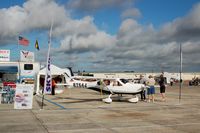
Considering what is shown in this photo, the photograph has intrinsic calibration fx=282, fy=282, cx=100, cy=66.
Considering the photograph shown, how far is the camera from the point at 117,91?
19.5 m

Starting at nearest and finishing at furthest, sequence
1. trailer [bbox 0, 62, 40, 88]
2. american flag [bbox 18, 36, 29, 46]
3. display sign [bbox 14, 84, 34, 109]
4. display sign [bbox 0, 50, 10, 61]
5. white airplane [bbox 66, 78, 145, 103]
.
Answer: display sign [bbox 14, 84, 34, 109]
white airplane [bbox 66, 78, 145, 103]
american flag [bbox 18, 36, 29, 46]
trailer [bbox 0, 62, 40, 88]
display sign [bbox 0, 50, 10, 61]

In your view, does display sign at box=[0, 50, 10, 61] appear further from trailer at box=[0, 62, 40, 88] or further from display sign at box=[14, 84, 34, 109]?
display sign at box=[14, 84, 34, 109]

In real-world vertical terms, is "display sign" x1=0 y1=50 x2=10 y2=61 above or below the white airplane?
above

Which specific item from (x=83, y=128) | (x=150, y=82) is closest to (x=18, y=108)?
(x=83, y=128)

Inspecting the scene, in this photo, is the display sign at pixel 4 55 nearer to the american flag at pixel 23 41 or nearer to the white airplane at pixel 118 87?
the american flag at pixel 23 41

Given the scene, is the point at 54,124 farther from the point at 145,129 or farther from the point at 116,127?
the point at 145,129

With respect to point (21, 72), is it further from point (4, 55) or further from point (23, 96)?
point (23, 96)

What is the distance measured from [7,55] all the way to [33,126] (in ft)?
200

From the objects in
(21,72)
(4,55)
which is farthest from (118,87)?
(4,55)

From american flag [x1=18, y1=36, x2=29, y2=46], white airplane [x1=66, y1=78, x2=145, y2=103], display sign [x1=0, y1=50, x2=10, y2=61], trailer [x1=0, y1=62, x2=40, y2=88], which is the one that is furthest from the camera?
display sign [x1=0, y1=50, x2=10, y2=61]

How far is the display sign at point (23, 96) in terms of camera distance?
14312mm

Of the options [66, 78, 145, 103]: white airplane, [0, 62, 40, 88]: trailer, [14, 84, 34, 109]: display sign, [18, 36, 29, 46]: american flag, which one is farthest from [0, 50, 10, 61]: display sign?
[14, 84, 34, 109]: display sign

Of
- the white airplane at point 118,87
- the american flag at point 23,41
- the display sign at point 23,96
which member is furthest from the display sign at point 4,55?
the display sign at point 23,96

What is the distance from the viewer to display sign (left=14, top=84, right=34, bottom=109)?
47.0 feet
